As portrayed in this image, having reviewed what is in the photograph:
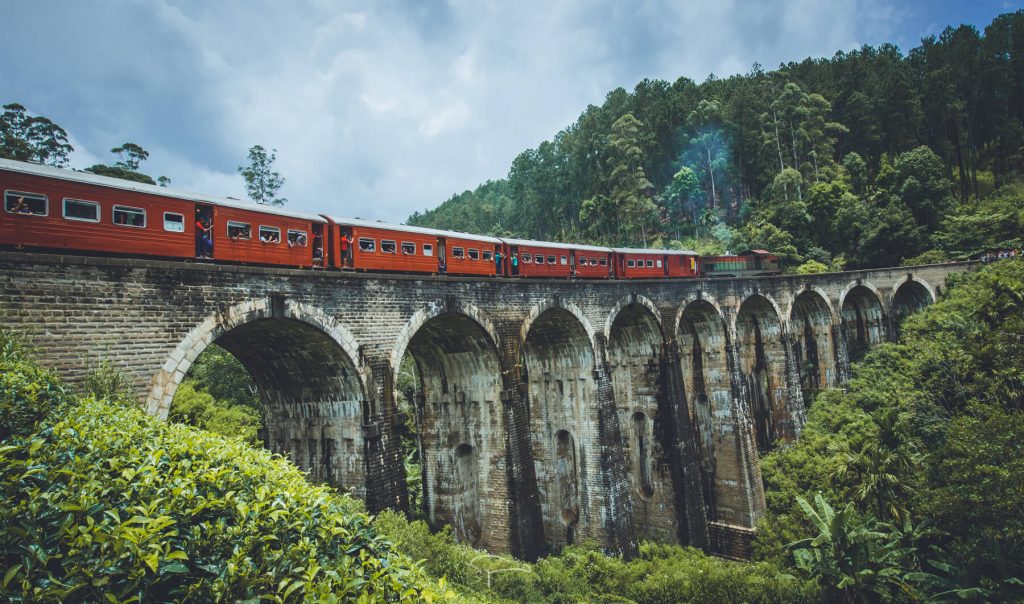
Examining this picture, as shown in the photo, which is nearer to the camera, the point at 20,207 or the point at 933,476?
the point at 20,207

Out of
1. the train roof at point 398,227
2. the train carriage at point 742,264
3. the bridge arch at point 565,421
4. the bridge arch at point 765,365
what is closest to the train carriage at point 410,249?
the train roof at point 398,227

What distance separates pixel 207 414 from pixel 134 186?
658 inches

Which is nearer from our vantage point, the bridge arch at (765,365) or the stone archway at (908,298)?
the bridge arch at (765,365)

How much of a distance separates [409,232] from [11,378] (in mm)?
9017

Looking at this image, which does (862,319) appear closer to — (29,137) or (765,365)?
(765,365)

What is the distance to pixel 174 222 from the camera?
974 cm

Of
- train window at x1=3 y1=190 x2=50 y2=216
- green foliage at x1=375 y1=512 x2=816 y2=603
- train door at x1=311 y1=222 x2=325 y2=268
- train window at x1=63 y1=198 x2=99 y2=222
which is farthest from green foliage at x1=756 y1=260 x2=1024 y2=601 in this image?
train window at x1=3 y1=190 x2=50 y2=216

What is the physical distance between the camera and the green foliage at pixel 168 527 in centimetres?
405

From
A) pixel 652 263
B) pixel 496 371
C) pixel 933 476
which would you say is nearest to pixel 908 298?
pixel 652 263

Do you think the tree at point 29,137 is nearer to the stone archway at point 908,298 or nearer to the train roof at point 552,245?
the train roof at point 552,245

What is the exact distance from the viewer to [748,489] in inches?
941

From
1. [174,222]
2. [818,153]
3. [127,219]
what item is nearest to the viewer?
[127,219]

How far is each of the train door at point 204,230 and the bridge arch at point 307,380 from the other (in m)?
1.34

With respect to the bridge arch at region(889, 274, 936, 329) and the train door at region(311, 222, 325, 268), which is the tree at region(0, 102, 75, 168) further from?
the bridge arch at region(889, 274, 936, 329)
